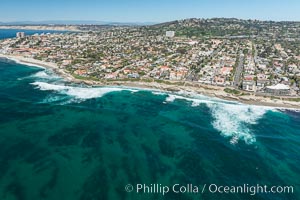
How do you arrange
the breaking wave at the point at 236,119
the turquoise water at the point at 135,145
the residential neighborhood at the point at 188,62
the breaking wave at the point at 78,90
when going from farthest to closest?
the residential neighborhood at the point at 188,62, the breaking wave at the point at 78,90, the breaking wave at the point at 236,119, the turquoise water at the point at 135,145

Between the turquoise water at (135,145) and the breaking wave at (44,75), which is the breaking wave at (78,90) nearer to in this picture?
the turquoise water at (135,145)

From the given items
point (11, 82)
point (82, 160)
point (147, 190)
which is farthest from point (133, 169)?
point (11, 82)

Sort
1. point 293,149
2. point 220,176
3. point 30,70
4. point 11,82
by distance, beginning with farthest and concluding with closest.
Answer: point 30,70 < point 11,82 < point 293,149 < point 220,176

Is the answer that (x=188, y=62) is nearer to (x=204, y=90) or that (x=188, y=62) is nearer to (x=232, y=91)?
(x=204, y=90)

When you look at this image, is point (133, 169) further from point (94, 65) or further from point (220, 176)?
point (94, 65)

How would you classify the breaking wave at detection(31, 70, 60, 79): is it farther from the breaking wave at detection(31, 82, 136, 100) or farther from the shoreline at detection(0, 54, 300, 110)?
the breaking wave at detection(31, 82, 136, 100)

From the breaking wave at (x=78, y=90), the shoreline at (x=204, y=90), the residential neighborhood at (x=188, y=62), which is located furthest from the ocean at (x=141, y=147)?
the residential neighborhood at (x=188, y=62)
